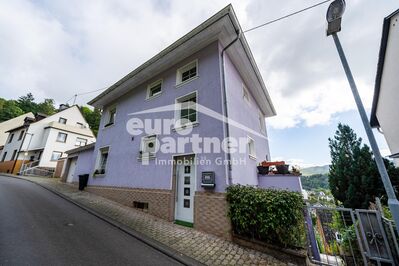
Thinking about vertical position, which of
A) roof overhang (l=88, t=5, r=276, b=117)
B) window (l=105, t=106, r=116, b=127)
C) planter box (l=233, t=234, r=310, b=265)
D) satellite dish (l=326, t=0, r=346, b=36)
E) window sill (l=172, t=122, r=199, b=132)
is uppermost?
roof overhang (l=88, t=5, r=276, b=117)

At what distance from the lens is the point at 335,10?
3.13 meters

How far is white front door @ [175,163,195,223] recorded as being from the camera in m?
5.91

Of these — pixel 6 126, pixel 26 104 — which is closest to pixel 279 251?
pixel 6 126

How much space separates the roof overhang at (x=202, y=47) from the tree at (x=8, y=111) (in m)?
37.9

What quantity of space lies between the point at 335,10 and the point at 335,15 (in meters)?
0.12

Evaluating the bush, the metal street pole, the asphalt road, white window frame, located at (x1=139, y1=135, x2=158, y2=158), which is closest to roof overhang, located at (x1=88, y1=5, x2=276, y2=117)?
white window frame, located at (x1=139, y1=135, x2=158, y2=158)

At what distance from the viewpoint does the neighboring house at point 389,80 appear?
6262mm

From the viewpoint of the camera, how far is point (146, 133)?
7887 millimetres

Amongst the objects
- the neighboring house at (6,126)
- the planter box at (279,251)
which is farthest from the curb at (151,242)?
the neighboring house at (6,126)

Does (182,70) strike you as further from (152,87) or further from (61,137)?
(61,137)

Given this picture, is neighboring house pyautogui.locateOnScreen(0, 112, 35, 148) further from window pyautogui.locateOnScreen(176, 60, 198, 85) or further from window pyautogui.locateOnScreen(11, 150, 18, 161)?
window pyautogui.locateOnScreen(176, 60, 198, 85)

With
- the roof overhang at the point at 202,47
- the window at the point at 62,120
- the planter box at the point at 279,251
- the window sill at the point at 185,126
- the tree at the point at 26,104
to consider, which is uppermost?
the tree at the point at 26,104

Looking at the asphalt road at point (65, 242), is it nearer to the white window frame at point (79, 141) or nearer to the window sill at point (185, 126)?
the window sill at point (185, 126)

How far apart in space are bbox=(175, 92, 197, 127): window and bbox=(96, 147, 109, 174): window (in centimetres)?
623
